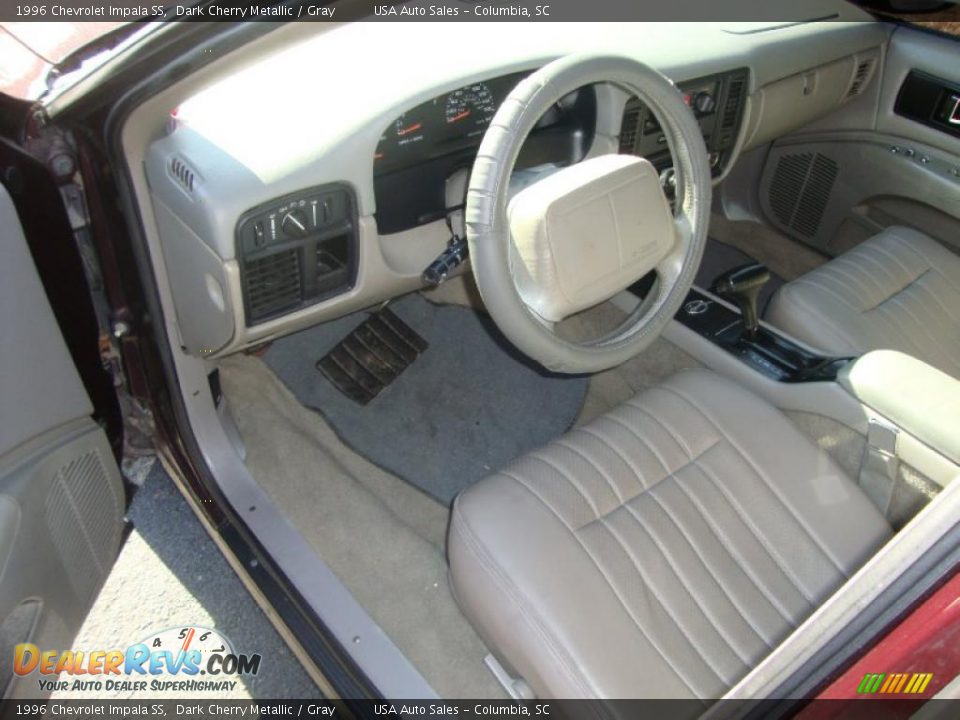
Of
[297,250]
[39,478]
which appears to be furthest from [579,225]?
[39,478]

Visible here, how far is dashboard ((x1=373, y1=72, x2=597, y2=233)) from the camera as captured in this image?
5.37ft

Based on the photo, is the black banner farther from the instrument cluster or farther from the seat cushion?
the seat cushion

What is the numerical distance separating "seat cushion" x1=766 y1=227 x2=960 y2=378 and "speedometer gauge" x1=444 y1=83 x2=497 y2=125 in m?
0.94

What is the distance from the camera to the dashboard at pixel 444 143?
1.64m

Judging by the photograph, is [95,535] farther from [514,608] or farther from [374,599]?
[514,608]

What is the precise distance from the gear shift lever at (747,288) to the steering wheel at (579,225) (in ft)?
1.24

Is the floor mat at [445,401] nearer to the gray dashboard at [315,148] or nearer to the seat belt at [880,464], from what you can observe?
the gray dashboard at [315,148]

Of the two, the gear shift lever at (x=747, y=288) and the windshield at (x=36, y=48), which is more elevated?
the windshield at (x=36, y=48)

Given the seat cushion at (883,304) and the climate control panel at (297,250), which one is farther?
the seat cushion at (883,304)

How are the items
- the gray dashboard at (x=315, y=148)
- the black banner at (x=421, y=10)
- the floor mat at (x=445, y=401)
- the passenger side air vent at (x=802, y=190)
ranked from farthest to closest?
1. the passenger side air vent at (x=802, y=190)
2. the floor mat at (x=445, y=401)
3. the gray dashboard at (x=315, y=148)
4. the black banner at (x=421, y=10)

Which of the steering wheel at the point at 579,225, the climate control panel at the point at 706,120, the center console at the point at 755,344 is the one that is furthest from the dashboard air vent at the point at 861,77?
the steering wheel at the point at 579,225

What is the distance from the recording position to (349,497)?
216 centimetres

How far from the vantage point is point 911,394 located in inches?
63.7

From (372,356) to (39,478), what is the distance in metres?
1.15
